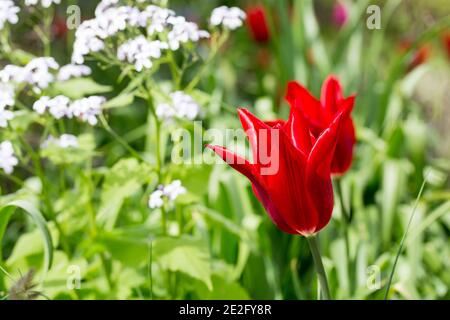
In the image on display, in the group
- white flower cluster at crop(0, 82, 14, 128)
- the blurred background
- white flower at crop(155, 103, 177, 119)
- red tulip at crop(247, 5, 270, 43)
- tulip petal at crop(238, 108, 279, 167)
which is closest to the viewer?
tulip petal at crop(238, 108, 279, 167)

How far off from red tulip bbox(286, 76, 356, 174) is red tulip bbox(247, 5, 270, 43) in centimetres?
132

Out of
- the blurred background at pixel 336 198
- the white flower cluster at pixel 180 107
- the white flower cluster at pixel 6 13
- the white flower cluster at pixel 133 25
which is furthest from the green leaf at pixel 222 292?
the white flower cluster at pixel 6 13

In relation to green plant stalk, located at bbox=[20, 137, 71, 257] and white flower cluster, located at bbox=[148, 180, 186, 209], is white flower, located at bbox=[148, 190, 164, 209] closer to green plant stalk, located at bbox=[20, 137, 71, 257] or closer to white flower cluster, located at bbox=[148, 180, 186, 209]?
white flower cluster, located at bbox=[148, 180, 186, 209]

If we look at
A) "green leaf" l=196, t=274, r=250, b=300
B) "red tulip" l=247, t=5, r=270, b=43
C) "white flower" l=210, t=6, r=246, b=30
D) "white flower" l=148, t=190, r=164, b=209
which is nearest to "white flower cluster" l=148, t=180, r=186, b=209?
"white flower" l=148, t=190, r=164, b=209

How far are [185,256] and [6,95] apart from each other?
1.29ft

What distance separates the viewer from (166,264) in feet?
4.03

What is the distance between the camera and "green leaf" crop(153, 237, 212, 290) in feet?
3.95

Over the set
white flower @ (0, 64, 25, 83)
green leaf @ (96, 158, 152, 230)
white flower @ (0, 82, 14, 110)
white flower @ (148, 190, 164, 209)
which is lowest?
white flower @ (148, 190, 164, 209)

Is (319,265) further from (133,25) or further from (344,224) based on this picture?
(133,25)

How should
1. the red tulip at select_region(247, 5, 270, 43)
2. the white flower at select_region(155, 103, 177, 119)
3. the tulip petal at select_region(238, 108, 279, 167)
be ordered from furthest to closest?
the red tulip at select_region(247, 5, 270, 43) < the white flower at select_region(155, 103, 177, 119) < the tulip petal at select_region(238, 108, 279, 167)

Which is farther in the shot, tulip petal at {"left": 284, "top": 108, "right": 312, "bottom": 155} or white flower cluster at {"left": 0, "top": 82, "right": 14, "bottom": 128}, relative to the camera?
white flower cluster at {"left": 0, "top": 82, "right": 14, "bottom": 128}

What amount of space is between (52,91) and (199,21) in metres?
1.59

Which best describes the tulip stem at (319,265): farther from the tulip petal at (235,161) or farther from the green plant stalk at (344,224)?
the green plant stalk at (344,224)
